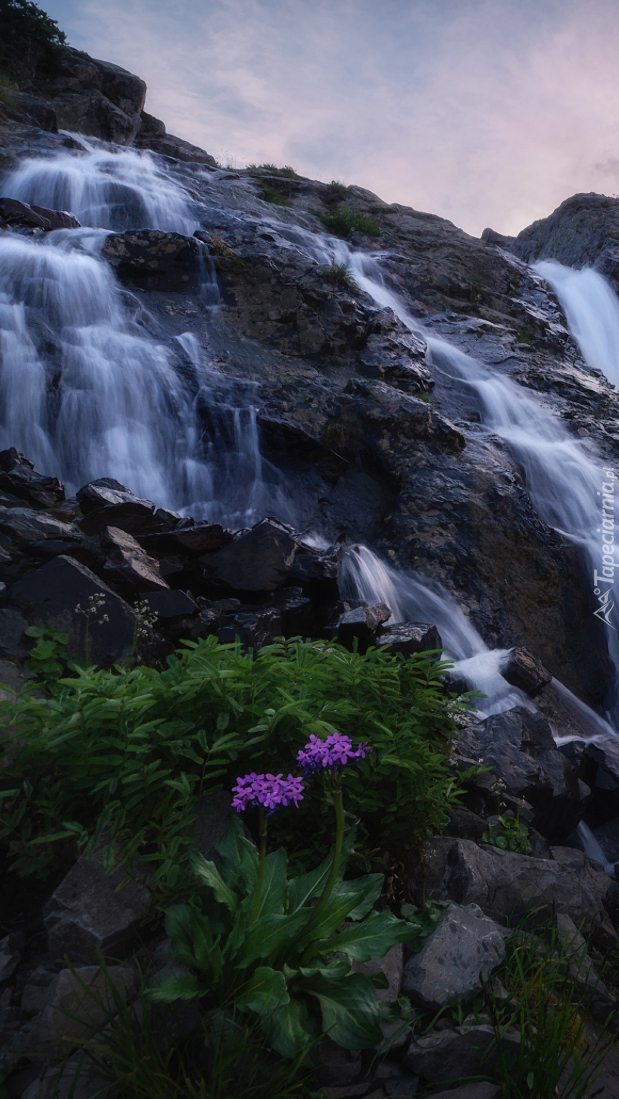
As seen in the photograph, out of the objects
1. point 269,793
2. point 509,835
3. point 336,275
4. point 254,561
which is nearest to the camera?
point 269,793

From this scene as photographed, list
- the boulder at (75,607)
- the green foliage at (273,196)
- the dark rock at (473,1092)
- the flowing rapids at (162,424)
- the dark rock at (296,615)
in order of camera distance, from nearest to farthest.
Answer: the dark rock at (473,1092), the boulder at (75,607), the dark rock at (296,615), the flowing rapids at (162,424), the green foliage at (273,196)

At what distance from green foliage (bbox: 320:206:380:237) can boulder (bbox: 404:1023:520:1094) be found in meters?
18.7

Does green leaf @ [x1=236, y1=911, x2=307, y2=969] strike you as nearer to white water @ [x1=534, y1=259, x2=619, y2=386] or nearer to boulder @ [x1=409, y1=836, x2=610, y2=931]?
boulder @ [x1=409, y1=836, x2=610, y2=931]

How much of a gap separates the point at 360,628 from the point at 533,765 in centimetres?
167

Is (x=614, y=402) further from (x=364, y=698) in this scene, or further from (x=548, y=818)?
(x=364, y=698)

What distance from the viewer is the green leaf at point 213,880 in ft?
6.31

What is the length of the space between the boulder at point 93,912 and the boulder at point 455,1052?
1.01 metres

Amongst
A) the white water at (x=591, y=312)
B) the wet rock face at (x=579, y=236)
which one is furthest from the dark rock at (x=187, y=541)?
the wet rock face at (x=579, y=236)

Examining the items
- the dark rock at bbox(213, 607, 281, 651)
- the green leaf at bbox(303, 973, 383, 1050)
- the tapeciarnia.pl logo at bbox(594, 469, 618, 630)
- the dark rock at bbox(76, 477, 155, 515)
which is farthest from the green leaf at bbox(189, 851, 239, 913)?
the tapeciarnia.pl logo at bbox(594, 469, 618, 630)

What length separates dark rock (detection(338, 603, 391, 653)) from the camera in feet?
15.7

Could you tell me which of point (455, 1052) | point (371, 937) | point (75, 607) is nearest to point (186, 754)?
point (371, 937)

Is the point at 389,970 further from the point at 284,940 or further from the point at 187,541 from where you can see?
the point at 187,541

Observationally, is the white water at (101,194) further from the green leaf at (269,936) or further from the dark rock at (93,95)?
the green leaf at (269,936)

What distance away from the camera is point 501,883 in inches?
113
